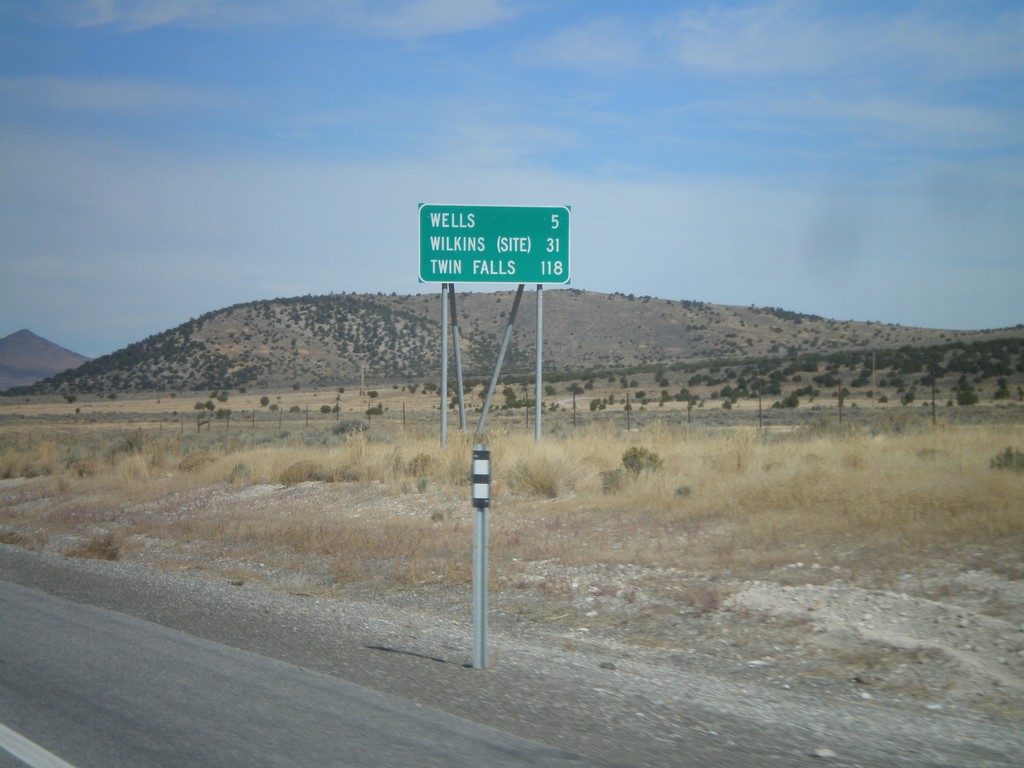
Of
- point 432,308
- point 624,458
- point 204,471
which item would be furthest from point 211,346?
point 624,458

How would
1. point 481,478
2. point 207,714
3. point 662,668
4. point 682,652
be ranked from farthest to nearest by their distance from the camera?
point 682,652 < point 662,668 < point 481,478 < point 207,714

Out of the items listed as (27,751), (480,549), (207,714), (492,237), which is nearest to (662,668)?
(480,549)

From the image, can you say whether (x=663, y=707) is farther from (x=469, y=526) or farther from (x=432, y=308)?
(x=432, y=308)

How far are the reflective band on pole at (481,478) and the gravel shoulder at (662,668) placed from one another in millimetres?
1370

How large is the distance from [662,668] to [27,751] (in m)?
4.70

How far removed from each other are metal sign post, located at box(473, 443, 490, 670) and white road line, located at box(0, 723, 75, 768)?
3053mm

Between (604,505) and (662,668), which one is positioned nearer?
(662,668)

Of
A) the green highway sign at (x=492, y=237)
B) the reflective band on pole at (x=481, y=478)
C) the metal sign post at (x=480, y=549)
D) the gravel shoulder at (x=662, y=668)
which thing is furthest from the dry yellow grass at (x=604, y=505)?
the reflective band on pole at (x=481, y=478)

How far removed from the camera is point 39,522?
1919 cm

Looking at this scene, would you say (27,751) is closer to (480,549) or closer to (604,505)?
(480,549)

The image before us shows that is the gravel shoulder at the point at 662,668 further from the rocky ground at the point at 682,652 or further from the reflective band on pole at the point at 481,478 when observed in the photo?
the reflective band on pole at the point at 481,478

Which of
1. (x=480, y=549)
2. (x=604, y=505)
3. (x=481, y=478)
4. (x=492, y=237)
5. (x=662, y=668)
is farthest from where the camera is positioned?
(x=492, y=237)

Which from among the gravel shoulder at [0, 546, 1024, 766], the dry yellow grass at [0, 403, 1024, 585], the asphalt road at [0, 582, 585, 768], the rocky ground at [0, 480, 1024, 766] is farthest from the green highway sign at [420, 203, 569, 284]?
the asphalt road at [0, 582, 585, 768]

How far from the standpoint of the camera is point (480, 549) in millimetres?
7551
